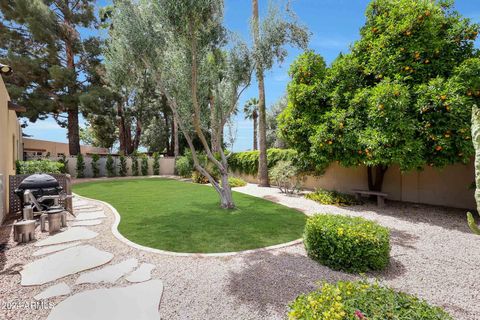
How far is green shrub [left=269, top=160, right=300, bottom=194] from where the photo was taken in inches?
468

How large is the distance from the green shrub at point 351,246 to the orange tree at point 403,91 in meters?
3.97

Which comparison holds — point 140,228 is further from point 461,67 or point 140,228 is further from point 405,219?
point 461,67

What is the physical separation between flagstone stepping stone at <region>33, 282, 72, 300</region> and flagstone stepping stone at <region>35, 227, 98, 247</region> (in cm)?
215

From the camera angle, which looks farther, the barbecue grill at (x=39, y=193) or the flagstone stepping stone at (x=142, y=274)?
the barbecue grill at (x=39, y=193)

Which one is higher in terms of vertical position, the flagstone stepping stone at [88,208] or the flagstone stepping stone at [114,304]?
the flagstone stepping stone at [88,208]

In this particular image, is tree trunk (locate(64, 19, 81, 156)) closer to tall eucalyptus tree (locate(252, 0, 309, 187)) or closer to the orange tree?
tall eucalyptus tree (locate(252, 0, 309, 187))

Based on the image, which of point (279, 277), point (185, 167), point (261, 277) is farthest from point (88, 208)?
point (185, 167)

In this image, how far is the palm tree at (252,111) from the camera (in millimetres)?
30922

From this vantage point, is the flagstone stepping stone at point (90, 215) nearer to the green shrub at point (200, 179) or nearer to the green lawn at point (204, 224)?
the green lawn at point (204, 224)

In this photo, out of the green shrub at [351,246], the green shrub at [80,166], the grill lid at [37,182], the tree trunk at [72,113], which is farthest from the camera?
the tree trunk at [72,113]

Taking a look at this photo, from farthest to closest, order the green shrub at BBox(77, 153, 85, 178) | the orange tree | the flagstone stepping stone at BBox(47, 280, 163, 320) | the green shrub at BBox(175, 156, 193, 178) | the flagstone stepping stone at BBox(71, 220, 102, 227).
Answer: the green shrub at BBox(77, 153, 85, 178), the green shrub at BBox(175, 156, 193, 178), the orange tree, the flagstone stepping stone at BBox(71, 220, 102, 227), the flagstone stepping stone at BBox(47, 280, 163, 320)

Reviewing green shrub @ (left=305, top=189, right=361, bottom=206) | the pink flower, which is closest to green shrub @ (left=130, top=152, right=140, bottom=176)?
green shrub @ (left=305, top=189, right=361, bottom=206)

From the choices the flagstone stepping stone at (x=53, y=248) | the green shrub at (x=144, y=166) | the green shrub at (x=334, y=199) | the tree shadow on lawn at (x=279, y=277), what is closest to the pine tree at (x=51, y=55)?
the green shrub at (x=144, y=166)

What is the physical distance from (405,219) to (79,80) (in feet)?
83.0
